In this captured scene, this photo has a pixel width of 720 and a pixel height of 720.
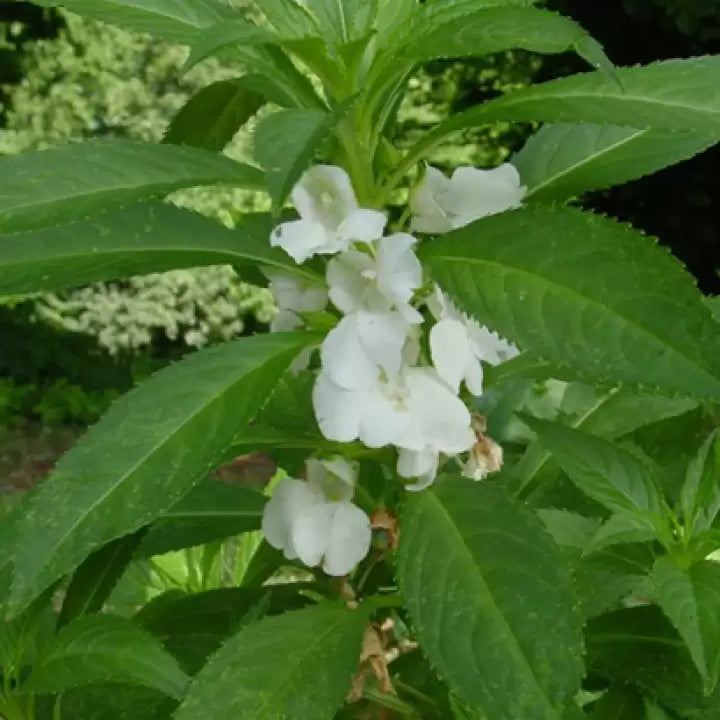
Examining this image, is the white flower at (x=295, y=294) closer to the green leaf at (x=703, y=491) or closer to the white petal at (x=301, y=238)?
the white petal at (x=301, y=238)

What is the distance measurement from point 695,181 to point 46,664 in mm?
4163

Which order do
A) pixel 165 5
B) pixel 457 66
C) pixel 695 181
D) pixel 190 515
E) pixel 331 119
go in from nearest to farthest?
pixel 331 119 < pixel 165 5 < pixel 190 515 < pixel 695 181 < pixel 457 66

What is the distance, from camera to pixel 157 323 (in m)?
6.02

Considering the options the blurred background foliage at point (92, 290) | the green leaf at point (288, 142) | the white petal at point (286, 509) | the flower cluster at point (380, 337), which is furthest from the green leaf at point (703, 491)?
the blurred background foliage at point (92, 290)

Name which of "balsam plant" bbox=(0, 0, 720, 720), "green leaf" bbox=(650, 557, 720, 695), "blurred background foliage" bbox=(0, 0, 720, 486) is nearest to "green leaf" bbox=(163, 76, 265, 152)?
"balsam plant" bbox=(0, 0, 720, 720)

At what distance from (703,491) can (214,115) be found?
1.63 feet

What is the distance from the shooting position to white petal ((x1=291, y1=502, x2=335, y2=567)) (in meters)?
0.77

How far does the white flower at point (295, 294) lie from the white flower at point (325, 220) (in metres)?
0.06

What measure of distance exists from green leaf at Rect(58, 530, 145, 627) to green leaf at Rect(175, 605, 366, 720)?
6.3 inches

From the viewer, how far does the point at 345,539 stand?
776 mm

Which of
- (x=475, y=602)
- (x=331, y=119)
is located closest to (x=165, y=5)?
(x=331, y=119)

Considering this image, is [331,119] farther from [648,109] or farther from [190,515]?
[190,515]

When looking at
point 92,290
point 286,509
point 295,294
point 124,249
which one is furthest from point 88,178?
point 92,290

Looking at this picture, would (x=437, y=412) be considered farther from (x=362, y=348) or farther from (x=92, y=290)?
(x=92, y=290)
